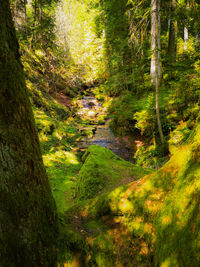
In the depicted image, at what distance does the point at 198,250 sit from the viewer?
3.47 ft

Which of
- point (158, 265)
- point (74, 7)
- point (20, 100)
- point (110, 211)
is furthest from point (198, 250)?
point (74, 7)

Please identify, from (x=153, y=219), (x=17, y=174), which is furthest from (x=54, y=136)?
(x=153, y=219)

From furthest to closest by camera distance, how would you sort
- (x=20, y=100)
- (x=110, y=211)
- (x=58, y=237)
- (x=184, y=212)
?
(x=110, y=211) → (x=58, y=237) → (x=20, y=100) → (x=184, y=212)

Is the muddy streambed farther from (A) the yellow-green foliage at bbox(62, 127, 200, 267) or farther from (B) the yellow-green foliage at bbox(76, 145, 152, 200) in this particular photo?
(A) the yellow-green foliage at bbox(62, 127, 200, 267)

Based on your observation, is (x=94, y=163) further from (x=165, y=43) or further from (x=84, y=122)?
(x=165, y=43)

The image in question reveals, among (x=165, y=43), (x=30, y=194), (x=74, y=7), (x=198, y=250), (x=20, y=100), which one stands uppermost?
(x=74, y=7)

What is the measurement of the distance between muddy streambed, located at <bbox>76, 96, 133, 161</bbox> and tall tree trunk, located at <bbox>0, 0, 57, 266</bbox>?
672cm

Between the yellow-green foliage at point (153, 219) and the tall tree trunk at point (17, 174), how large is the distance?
2.29ft

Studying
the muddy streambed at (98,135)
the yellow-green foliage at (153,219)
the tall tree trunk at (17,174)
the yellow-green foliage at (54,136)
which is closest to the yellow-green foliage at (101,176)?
the yellow-green foliage at (54,136)

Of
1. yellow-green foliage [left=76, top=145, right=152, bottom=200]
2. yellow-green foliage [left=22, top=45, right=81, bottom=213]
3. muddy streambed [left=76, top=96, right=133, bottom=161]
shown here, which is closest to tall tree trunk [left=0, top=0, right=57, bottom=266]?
yellow-green foliage [left=22, top=45, right=81, bottom=213]

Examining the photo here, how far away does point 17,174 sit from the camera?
1452mm

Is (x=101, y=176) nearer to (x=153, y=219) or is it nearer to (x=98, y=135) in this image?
(x=153, y=219)

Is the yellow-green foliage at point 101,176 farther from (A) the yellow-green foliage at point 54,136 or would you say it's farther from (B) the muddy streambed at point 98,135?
(B) the muddy streambed at point 98,135

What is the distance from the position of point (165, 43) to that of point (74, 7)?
22547 millimetres
